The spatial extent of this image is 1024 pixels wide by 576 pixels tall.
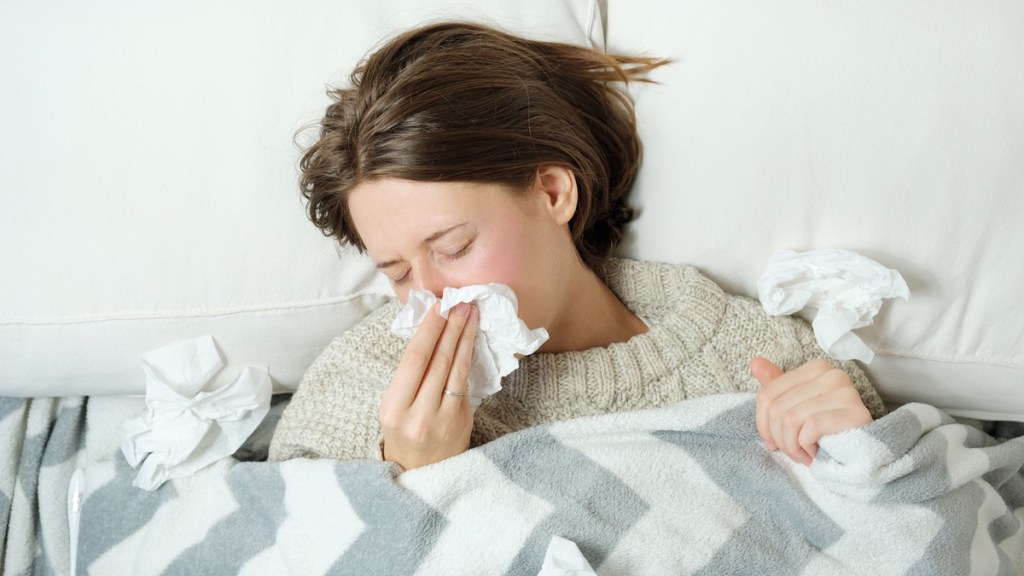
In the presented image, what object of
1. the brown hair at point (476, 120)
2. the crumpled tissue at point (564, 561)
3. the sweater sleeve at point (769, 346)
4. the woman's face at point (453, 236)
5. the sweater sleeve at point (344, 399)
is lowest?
the crumpled tissue at point (564, 561)

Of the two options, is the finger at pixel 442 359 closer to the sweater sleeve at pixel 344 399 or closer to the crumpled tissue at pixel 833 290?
the sweater sleeve at pixel 344 399

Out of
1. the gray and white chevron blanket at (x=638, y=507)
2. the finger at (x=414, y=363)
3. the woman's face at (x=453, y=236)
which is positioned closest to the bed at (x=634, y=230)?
the gray and white chevron blanket at (x=638, y=507)

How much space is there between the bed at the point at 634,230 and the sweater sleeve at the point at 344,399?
0.07m

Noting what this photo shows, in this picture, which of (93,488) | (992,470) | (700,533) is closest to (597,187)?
(700,533)

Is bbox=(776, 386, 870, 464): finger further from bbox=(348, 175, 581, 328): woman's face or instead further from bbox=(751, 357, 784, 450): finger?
bbox=(348, 175, 581, 328): woman's face

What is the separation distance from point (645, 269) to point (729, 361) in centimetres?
25

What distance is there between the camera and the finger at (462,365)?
52.4 inches

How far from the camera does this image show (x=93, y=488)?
5.34 ft

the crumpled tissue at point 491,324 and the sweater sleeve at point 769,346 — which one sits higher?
the crumpled tissue at point 491,324

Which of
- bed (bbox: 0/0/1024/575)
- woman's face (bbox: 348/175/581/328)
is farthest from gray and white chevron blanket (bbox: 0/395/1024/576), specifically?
woman's face (bbox: 348/175/581/328)

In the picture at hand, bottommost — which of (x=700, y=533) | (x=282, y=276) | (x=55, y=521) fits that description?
(x=55, y=521)

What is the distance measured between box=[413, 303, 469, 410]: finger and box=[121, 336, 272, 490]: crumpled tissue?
18.6 inches

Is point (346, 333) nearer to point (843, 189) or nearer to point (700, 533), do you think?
point (700, 533)

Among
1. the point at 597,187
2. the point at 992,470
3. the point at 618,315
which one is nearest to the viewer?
the point at 992,470
